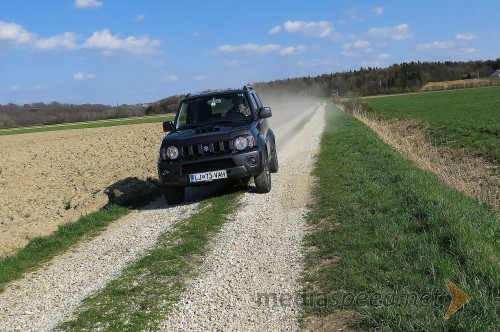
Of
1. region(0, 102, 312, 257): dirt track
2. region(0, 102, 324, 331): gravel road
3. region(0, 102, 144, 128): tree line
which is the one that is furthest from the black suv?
region(0, 102, 144, 128): tree line

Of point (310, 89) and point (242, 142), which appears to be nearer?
point (242, 142)

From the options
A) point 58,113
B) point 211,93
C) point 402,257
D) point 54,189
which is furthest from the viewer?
point 58,113

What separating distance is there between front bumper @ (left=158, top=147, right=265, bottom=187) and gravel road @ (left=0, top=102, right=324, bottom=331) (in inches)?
21.4

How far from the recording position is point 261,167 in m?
8.42

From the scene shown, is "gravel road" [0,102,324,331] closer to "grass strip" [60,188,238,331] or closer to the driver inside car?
"grass strip" [60,188,238,331]

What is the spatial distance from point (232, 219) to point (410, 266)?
3350 millimetres

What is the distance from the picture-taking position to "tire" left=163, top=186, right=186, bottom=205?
8828 mm

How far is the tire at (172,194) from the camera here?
8.83 m

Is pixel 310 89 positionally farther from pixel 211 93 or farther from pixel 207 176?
pixel 207 176

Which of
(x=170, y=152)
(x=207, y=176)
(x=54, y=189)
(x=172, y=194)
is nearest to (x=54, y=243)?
(x=172, y=194)

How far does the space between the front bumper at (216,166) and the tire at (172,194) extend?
38 cm

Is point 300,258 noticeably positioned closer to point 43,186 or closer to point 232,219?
point 232,219

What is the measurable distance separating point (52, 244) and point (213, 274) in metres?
3.62

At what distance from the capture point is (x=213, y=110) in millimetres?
9500
